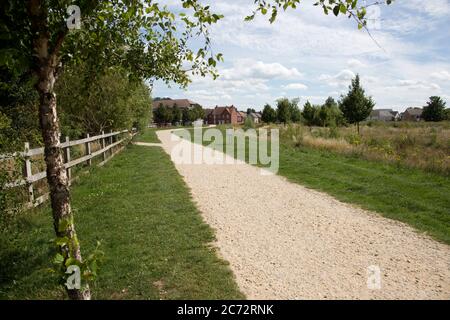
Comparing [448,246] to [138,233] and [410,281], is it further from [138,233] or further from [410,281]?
[138,233]

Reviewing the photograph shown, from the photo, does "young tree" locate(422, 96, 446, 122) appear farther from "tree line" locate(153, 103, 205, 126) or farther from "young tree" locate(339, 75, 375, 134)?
"tree line" locate(153, 103, 205, 126)

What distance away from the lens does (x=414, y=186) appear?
29.3ft

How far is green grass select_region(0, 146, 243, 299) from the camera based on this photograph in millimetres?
3902

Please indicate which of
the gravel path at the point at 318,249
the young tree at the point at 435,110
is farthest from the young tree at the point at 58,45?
the young tree at the point at 435,110

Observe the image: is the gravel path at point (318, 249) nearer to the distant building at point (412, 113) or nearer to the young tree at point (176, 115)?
the young tree at point (176, 115)

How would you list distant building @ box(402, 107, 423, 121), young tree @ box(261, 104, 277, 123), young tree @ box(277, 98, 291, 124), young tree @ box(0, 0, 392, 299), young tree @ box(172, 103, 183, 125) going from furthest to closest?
distant building @ box(402, 107, 423, 121) < young tree @ box(172, 103, 183, 125) < young tree @ box(261, 104, 277, 123) < young tree @ box(277, 98, 291, 124) < young tree @ box(0, 0, 392, 299)

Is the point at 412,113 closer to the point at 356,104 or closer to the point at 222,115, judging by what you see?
the point at 222,115

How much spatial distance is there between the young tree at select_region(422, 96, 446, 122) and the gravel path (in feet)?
181

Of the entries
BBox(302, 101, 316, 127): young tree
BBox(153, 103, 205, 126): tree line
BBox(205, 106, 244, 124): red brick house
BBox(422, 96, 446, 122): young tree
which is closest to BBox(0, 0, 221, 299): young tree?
BBox(302, 101, 316, 127): young tree

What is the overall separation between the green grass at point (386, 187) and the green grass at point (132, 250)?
12.5 feet

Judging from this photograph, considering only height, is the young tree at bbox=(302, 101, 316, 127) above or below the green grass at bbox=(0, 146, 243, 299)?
above

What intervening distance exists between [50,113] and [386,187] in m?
8.55

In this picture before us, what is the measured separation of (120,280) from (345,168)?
31.3 ft
